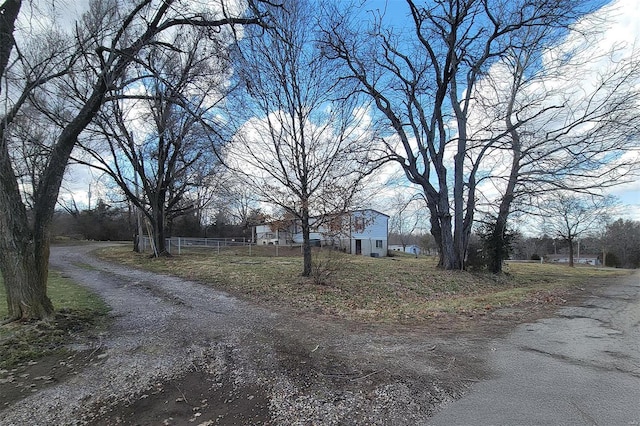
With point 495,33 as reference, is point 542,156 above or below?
below

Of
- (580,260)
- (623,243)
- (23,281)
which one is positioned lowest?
(580,260)

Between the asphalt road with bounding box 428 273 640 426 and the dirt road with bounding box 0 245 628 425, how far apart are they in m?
0.24

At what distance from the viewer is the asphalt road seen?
10.1 feet

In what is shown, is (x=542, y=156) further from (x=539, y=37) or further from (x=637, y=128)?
(x=539, y=37)

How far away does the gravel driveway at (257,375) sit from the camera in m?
3.34

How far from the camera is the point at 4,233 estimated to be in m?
5.68

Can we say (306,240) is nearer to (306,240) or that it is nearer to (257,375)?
(306,240)

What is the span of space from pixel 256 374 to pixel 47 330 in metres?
3.86

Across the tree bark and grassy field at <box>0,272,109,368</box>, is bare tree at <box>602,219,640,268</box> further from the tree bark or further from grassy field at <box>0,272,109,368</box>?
grassy field at <box>0,272,109,368</box>

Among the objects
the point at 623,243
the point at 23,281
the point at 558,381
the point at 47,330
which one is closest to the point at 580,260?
the point at 623,243

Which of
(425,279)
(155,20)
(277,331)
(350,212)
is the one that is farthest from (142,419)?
(425,279)

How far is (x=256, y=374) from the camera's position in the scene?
4211 millimetres

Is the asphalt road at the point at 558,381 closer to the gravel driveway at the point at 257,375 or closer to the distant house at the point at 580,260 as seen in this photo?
the gravel driveway at the point at 257,375

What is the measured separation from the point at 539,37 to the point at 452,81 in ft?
11.9
